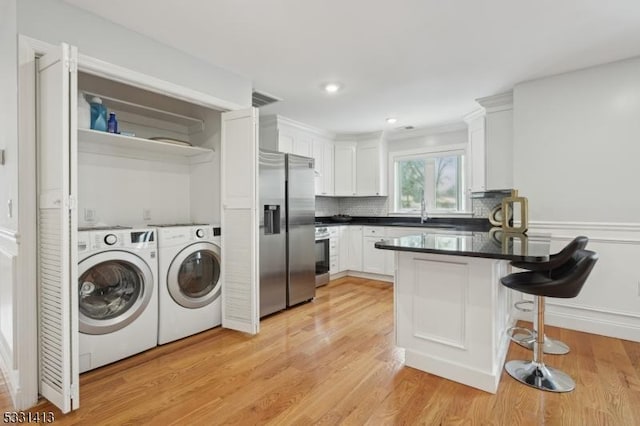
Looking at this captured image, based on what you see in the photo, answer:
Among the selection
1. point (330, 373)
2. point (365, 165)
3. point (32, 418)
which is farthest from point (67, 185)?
point (365, 165)

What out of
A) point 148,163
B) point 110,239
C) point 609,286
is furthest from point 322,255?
point 609,286

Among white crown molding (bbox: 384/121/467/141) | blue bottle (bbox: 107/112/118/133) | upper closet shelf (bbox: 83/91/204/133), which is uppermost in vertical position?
white crown molding (bbox: 384/121/467/141)

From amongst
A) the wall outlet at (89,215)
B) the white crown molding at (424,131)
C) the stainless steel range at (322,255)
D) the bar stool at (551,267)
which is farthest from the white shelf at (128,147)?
the white crown molding at (424,131)

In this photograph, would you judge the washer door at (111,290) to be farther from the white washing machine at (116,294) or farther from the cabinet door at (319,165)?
the cabinet door at (319,165)

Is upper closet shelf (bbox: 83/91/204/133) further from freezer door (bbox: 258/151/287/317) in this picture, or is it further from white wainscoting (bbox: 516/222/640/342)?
white wainscoting (bbox: 516/222/640/342)

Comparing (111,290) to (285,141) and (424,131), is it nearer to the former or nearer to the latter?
(285,141)

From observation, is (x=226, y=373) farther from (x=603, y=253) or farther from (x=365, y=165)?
(x=365, y=165)

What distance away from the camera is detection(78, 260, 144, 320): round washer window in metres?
2.29

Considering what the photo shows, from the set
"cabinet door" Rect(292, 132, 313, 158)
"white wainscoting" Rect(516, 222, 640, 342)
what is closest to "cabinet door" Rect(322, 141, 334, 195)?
"cabinet door" Rect(292, 132, 313, 158)

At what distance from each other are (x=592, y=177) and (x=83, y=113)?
14.2 feet

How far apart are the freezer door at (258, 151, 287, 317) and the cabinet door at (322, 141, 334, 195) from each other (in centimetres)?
193

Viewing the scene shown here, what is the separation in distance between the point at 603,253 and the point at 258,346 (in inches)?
125

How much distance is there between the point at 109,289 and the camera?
8.04 feet

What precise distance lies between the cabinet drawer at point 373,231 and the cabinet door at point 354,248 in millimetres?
91
